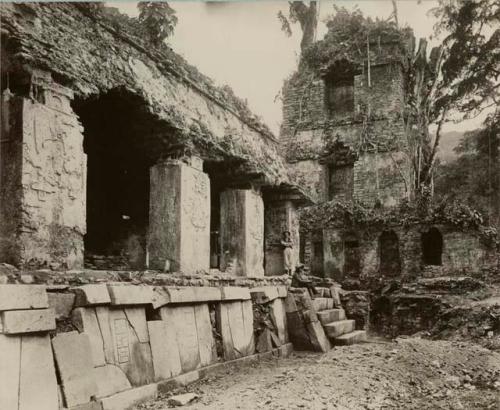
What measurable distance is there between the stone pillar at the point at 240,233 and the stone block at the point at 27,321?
522 centimetres

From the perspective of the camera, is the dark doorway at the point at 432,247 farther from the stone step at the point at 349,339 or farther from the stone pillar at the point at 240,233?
the stone pillar at the point at 240,233

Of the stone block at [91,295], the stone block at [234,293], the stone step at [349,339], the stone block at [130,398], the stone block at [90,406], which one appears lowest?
the stone step at [349,339]

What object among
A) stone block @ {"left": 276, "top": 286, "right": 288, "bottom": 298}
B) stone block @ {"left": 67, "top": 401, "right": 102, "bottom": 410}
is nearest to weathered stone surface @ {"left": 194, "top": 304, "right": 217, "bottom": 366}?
stone block @ {"left": 67, "top": 401, "right": 102, "bottom": 410}

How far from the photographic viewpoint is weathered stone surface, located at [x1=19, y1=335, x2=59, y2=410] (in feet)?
12.1

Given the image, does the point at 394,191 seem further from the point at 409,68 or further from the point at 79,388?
the point at 79,388

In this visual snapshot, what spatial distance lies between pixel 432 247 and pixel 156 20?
1473 cm

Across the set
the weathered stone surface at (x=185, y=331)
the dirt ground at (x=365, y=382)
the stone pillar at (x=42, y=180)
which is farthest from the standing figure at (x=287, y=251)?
the stone pillar at (x=42, y=180)

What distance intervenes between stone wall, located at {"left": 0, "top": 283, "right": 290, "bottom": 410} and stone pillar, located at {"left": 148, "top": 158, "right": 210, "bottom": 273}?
0.86 meters

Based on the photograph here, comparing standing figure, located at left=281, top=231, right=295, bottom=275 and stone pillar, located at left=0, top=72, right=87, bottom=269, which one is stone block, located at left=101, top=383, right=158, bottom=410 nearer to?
stone pillar, located at left=0, top=72, right=87, bottom=269

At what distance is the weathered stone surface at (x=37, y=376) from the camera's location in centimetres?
370

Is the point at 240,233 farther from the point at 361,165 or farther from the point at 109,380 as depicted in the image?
the point at 361,165

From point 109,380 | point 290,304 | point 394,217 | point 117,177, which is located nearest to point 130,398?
point 109,380

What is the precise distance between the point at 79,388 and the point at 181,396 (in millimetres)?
1214

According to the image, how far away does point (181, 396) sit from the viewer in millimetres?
5074
